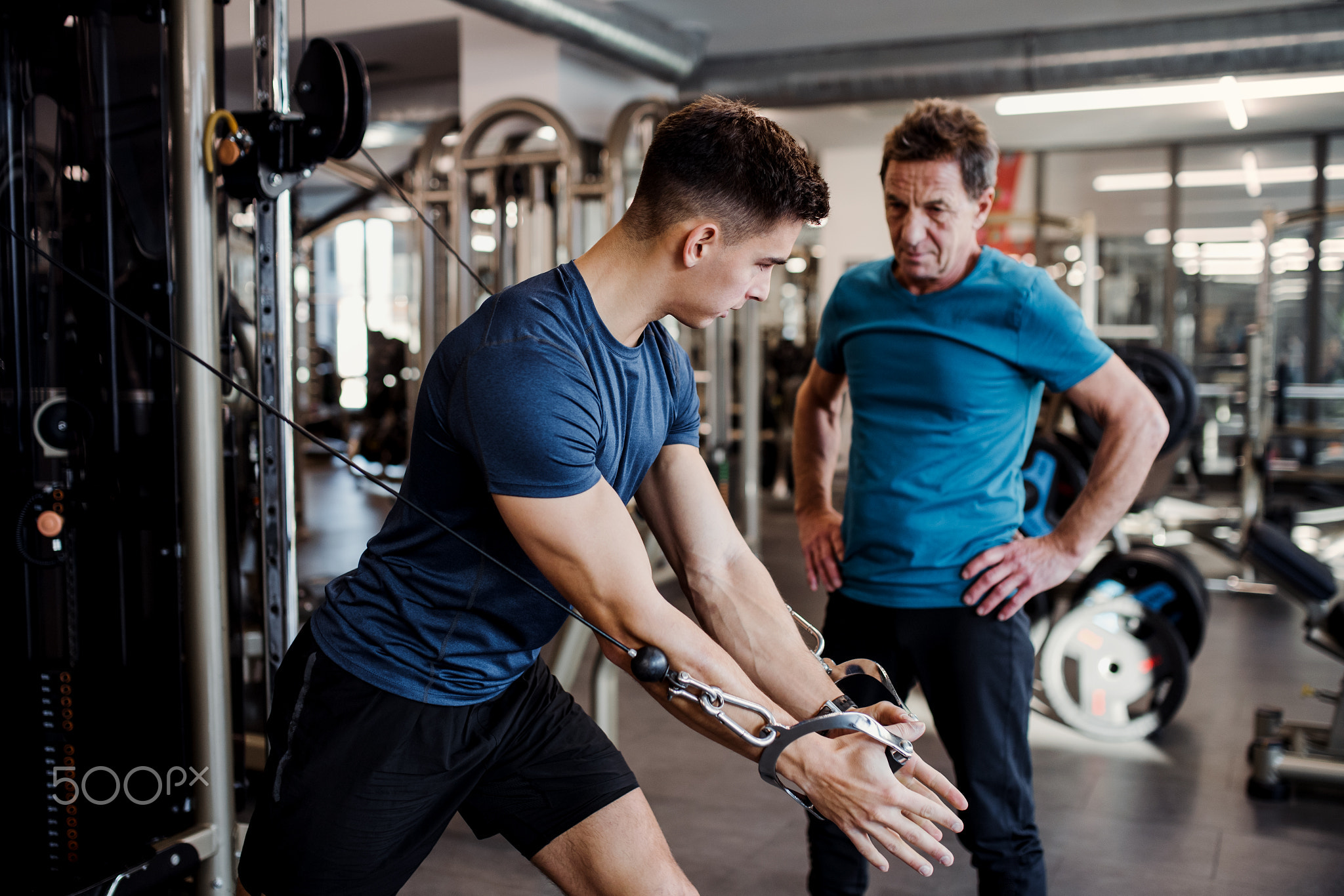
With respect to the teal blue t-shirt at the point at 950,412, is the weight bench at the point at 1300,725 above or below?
below

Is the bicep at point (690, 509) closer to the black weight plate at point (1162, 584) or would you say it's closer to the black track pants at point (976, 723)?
the black track pants at point (976, 723)

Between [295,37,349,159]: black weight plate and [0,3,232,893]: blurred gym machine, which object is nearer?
[295,37,349,159]: black weight plate

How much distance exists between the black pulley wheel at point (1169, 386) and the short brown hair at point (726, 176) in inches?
114

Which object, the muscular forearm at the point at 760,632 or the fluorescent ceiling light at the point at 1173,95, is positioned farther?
the fluorescent ceiling light at the point at 1173,95

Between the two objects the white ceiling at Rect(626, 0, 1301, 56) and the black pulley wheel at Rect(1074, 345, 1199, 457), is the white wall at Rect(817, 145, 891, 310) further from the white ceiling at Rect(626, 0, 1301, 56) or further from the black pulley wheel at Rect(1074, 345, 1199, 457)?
the black pulley wheel at Rect(1074, 345, 1199, 457)

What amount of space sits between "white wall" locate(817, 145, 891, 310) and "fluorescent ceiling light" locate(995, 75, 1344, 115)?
5.17 feet

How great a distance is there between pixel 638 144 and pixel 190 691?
394 cm

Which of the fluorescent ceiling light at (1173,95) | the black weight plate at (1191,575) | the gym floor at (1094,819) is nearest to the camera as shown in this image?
the gym floor at (1094,819)

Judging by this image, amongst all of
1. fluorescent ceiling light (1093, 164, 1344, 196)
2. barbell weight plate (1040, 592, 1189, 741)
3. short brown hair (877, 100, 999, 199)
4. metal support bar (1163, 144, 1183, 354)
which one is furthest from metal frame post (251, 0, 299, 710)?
metal support bar (1163, 144, 1183, 354)

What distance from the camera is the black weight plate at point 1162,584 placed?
11.7 feet

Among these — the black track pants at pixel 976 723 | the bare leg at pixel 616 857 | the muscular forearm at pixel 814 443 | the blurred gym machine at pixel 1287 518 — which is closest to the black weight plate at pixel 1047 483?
the blurred gym machine at pixel 1287 518

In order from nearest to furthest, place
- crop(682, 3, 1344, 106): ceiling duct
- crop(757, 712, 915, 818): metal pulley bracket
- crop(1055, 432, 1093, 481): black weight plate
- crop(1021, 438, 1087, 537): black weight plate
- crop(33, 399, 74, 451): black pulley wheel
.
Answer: crop(757, 712, 915, 818): metal pulley bracket → crop(33, 399, 74, 451): black pulley wheel → crop(1021, 438, 1087, 537): black weight plate → crop(1055, 432, 1093, 481): black weight plate → crop(682, 3, 1344, 106): ceiling duct

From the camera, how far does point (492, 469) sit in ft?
3.54

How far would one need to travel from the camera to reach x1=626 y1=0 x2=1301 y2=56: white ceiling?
232 inches
